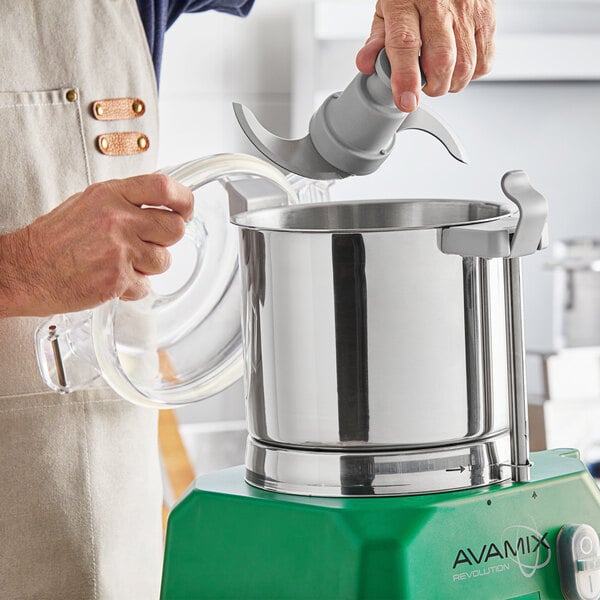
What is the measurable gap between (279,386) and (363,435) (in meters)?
0.06

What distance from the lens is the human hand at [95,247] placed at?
0.72 meters

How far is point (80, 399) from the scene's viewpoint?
3.23 feet

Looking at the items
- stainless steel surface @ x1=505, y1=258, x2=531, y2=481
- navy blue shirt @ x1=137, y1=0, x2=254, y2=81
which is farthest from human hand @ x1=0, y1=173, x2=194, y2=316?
navy blue shirt @ x1=137, y1=0, x2=254, y2=81

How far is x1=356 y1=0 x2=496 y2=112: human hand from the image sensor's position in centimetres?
63

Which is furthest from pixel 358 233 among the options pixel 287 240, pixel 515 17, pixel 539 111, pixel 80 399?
pixel 539 111

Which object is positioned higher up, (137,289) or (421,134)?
(421,134)

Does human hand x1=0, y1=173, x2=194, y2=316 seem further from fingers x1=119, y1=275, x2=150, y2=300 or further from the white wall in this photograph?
the white wall

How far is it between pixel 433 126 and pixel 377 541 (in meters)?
0.30

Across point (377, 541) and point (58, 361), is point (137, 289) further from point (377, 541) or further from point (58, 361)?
point (377, 541)

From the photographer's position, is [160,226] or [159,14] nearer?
[160,226]

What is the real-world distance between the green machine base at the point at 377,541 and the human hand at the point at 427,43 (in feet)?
0.81

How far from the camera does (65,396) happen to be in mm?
979

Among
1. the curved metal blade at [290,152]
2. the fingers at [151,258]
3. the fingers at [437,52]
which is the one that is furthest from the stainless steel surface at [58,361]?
the fingers at [437,52]

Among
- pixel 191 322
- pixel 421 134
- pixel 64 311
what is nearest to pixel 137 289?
pixel 64 311
